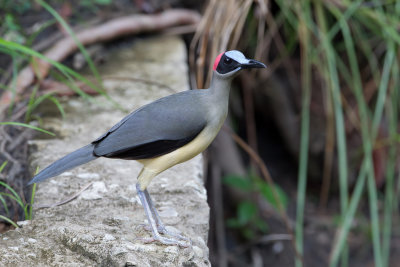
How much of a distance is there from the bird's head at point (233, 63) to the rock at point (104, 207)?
598mm

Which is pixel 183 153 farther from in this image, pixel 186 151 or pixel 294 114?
pixel 294 114

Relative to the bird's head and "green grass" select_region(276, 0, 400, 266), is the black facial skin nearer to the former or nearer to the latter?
the bird's head

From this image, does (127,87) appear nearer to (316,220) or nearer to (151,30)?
(151,30)

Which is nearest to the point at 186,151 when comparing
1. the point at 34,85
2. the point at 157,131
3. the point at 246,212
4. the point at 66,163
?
the point at 157,131

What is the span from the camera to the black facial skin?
180cm

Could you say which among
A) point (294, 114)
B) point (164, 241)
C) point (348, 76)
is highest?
point (348, 76)

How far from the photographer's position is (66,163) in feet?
6.06

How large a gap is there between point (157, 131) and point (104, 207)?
461 millimetres

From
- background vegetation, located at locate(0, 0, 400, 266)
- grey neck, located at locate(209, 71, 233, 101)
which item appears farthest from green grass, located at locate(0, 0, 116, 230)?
grey neck, located at locate(209, 71, 233, 101)

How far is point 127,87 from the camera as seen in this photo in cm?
321

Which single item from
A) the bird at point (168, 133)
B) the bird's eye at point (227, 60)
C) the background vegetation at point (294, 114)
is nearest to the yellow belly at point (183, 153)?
the bird at point (168, 133)

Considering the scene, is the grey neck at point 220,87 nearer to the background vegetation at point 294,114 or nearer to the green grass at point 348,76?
the background vegetation at point 294,114

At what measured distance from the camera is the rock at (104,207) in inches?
68.1

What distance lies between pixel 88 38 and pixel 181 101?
6.15 ft
